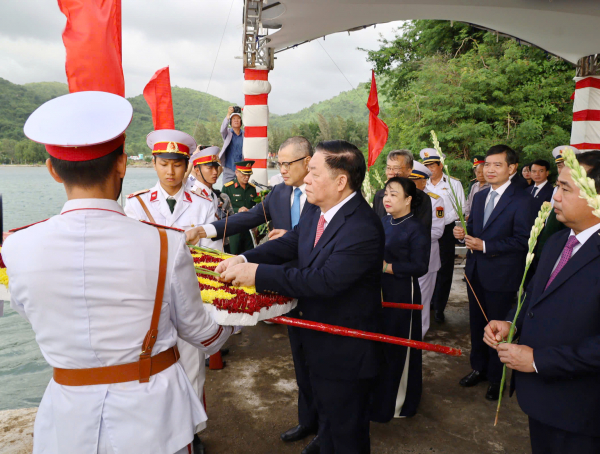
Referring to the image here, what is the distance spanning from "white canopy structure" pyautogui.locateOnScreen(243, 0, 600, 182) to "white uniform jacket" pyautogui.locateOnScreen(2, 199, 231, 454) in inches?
211

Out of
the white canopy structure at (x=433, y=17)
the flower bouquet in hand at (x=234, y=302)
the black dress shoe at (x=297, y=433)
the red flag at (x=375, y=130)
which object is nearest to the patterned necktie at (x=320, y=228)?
the flower bouquet in hand at (x=234, y=302)

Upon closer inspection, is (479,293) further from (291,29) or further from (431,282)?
(291,29)

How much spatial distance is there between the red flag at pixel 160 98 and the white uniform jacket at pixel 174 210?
2.18 ft

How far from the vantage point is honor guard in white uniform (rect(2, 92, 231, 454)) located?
1.23 metres

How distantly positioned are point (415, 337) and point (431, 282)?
1202 mm

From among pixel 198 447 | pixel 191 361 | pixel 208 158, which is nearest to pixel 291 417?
pixel 198 447

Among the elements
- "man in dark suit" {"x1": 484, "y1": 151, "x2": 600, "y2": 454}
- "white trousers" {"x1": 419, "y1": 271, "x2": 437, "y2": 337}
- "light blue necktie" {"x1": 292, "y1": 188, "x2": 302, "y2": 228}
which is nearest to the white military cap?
"light blue necktie" {"x1": 292, "y1": 188, "x2": 302, "y2": 228}

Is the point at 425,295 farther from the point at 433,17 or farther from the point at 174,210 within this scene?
the point at 433,17

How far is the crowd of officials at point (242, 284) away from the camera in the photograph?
1.26m

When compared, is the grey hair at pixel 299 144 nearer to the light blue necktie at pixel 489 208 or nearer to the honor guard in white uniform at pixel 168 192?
the honor guard in white uniform at pixel 168 192

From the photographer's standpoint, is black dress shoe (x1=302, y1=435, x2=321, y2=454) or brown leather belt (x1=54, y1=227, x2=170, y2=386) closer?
brown leather belt (x1=54, y1=227, x2=170, y2=386)

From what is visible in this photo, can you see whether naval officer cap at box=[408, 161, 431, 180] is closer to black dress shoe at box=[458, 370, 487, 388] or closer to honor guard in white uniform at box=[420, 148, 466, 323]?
honor guard in white uniform at box=[420, 148, 466, 323]

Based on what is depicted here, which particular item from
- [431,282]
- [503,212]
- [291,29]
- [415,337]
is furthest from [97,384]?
[291,29]

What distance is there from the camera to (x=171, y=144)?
3020mm
